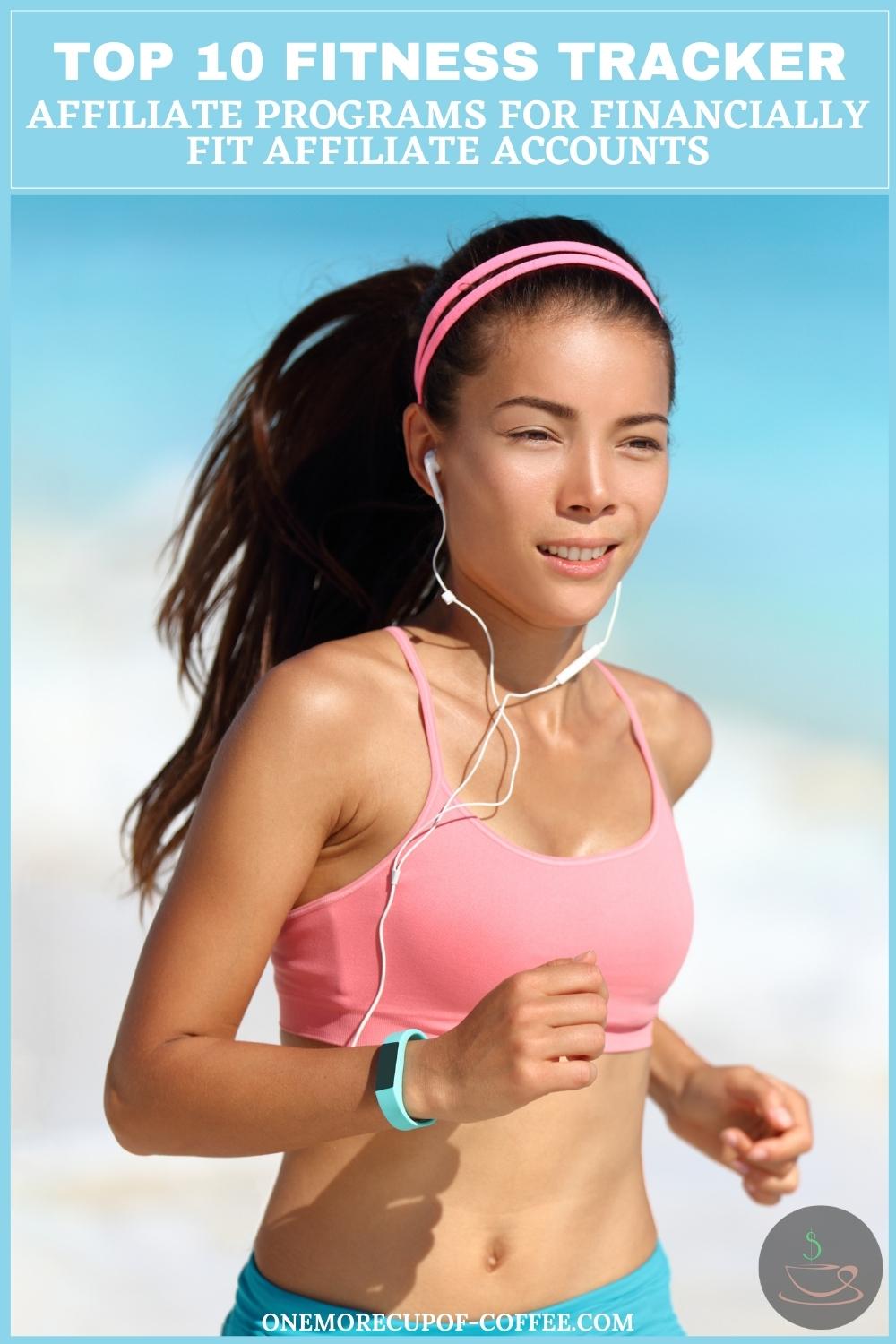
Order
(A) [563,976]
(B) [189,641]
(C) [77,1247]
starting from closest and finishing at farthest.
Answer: (A) [563,976], (B) [189,641], (C) [77,1247]

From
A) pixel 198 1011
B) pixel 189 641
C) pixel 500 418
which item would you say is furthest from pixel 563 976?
pixel 189 641

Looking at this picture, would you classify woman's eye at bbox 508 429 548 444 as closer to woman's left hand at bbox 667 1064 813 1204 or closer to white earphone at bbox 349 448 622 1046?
white earphone at bbox 349 448 622 1046

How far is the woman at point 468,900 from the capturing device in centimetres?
192

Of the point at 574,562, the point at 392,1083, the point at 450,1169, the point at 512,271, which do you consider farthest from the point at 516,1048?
the point at 512,271

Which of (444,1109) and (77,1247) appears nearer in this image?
(444,1109)

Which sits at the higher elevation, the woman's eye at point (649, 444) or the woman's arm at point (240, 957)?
the woman's eye at point (649, 444)

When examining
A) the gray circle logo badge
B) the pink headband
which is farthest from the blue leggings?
the pink headband

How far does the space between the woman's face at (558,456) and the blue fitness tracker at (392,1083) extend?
0.65 m

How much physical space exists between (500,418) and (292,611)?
719 mm

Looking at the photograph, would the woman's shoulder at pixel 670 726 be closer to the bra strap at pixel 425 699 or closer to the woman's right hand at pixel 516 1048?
the bra strap at pixel 425 699

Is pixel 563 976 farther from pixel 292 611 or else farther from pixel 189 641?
pixel 189 641

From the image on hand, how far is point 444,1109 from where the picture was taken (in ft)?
5.85

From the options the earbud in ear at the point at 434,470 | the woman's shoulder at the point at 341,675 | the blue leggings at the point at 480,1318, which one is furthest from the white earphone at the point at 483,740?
the blue leggings at the point at 480,1318

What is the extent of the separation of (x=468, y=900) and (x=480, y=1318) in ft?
1.80
